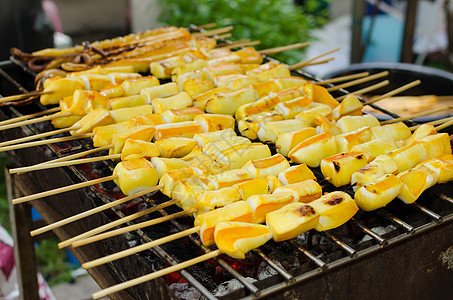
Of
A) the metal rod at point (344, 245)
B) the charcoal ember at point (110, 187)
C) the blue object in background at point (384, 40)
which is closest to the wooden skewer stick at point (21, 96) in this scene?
the charcoal ember at point (110, 187)

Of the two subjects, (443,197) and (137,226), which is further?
(443,197)

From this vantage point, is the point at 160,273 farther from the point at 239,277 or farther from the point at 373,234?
the point at 373,234

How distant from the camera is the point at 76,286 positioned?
5.29 m

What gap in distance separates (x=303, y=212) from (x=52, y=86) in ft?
5.44

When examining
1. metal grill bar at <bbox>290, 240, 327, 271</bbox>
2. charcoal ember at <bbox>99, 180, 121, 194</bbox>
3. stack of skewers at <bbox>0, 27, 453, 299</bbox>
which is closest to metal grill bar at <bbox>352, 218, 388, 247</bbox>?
stack of skewers at <bbox>0, 27, 453, 299</bbox>

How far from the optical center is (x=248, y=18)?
707 cm

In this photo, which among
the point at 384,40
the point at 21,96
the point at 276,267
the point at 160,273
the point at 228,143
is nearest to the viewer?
the point at 160,273

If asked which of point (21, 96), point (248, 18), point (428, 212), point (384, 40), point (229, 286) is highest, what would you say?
point (21, 96)

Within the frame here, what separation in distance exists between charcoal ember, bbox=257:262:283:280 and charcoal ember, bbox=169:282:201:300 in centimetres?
22

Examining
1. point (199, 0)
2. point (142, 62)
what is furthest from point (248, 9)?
point (142, 62)

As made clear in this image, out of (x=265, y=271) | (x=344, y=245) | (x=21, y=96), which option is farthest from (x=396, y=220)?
(x=21, y=96)

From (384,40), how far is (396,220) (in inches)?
337

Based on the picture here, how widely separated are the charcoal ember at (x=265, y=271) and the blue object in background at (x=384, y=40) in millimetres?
7546

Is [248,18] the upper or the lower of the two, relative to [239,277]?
upper
